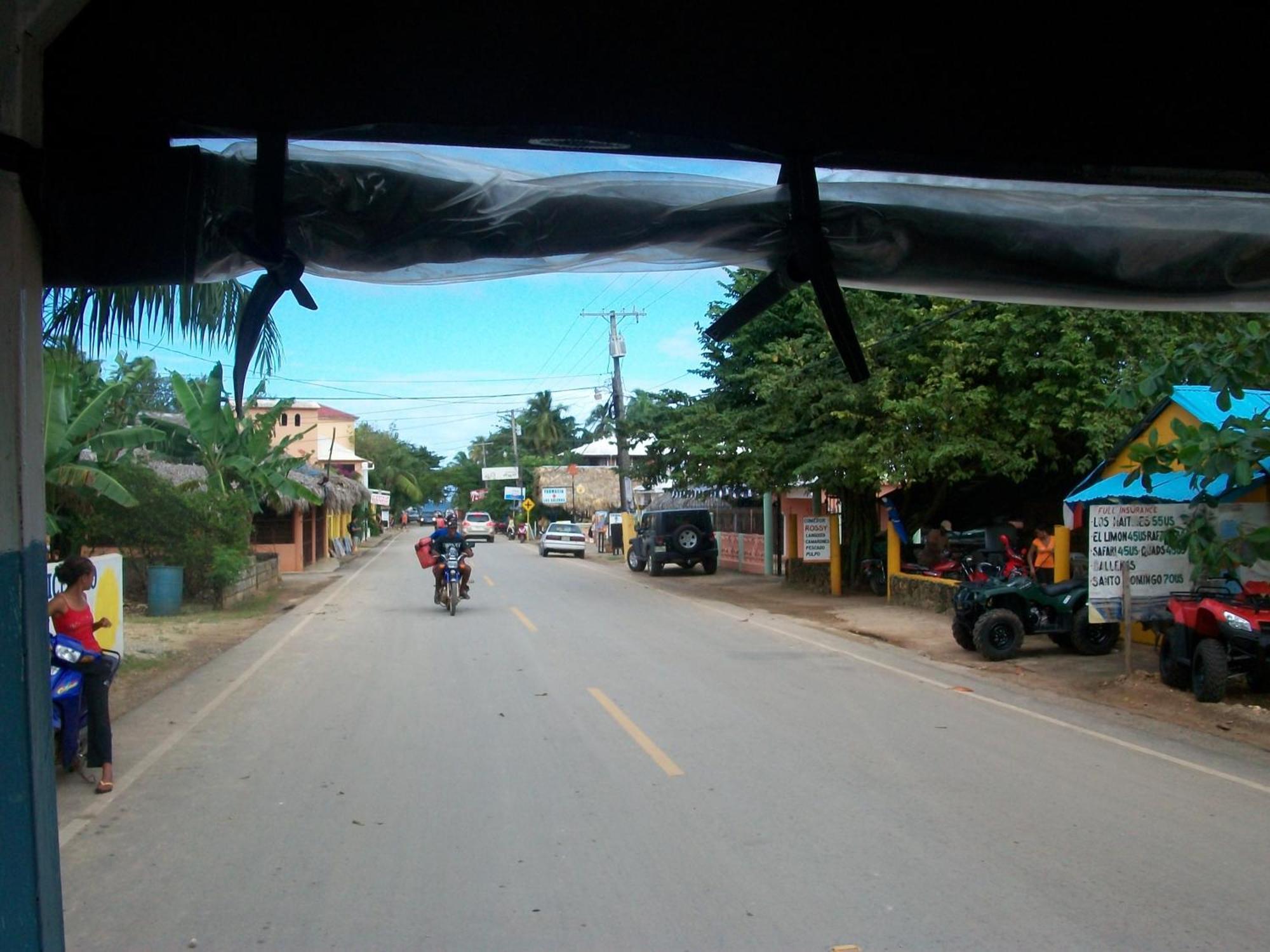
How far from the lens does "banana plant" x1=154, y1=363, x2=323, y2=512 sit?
2152cm

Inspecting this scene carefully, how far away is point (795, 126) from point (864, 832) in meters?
4.50

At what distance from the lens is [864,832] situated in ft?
20.9

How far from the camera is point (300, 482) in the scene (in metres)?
30.7

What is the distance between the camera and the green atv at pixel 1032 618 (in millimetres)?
14164

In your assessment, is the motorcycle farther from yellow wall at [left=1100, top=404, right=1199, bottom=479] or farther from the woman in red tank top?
the woman in red tank top

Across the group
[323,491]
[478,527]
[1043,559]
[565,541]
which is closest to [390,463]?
[478,527]

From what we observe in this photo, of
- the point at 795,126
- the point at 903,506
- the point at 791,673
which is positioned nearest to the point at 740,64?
the point at 795,126

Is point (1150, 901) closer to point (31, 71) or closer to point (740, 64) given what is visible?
point (740, 64)

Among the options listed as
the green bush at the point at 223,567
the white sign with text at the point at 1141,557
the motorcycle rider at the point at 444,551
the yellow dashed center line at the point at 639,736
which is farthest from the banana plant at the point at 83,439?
the white sign with text at the point at 1141,557

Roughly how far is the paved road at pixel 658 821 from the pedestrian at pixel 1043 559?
16.4 ft

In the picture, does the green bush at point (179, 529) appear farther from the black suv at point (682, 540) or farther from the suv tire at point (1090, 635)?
the suv tire at point (1090, 635)

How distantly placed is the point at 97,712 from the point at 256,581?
18.8 meters

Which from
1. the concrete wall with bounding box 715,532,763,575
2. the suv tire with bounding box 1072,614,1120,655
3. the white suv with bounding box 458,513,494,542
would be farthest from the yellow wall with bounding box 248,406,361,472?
the suv tire with bounding box 1072,614,1120,655

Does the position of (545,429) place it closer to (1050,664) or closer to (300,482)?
(300,482)
